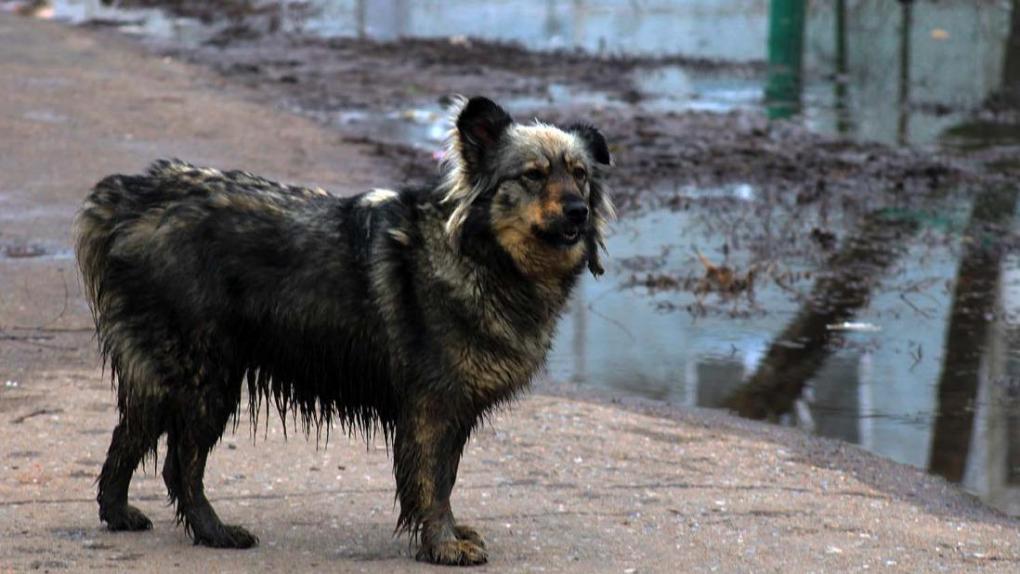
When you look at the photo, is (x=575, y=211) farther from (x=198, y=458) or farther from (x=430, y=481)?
(x=198, y=458)

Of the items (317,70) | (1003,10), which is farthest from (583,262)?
(1003,10)

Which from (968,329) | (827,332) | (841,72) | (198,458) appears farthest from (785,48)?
(198,458)

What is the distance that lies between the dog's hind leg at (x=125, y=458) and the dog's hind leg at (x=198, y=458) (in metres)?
0.08

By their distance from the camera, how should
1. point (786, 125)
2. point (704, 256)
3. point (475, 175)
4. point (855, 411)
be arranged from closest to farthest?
point (475, 175) → point (855, 411) → point (704, 256) → point (786, 125)

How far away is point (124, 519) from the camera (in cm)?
597

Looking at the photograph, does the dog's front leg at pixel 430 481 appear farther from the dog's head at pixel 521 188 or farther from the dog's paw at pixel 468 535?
the dog's head at pixel 521 188

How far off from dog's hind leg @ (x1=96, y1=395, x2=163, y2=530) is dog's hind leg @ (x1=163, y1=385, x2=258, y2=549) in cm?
8

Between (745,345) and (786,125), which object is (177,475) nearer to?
(745,345)

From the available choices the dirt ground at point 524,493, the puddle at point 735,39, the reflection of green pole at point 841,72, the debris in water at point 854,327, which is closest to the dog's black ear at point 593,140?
the dirt ground at point 524,493

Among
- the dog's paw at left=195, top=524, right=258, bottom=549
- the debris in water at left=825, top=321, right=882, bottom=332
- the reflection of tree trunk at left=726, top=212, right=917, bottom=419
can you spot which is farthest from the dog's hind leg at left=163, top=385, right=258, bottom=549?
the debris in water at left=825, top=321, right=882, bottom=332

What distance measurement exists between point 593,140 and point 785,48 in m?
14.5

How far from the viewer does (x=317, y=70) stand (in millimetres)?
19531

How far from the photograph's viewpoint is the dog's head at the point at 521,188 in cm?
576

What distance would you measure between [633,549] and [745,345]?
3735 mm
